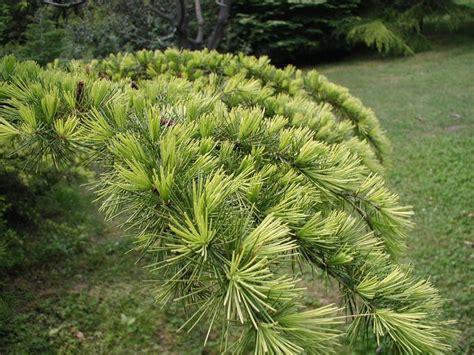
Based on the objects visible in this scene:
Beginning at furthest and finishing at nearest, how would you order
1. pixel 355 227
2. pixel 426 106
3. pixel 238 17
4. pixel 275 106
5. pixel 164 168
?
pixel 238 17, pixel 426 106, pixel 275 106, pixel 355 227, pixel 164 168

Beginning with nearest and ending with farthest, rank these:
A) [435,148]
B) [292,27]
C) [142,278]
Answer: [142,278] → [435,148] → [292,27]

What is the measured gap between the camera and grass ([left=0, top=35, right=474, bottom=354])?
133 inches

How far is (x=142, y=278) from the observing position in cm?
425

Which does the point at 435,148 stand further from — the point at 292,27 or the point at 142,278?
the point at 292,27

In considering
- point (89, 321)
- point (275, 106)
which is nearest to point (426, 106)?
point (89, 321)

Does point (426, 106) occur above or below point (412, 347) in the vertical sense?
below

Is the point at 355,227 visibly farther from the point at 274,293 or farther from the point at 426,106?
the point at 426,106

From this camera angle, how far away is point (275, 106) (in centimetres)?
156

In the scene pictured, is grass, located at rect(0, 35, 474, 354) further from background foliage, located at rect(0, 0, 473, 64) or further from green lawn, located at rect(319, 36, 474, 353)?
background foliage, located at rect(0, 0, 473, 64)

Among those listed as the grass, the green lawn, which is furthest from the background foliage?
the grass

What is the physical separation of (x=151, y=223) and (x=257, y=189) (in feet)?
0.65

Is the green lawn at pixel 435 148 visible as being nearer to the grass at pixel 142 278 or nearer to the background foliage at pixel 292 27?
the grass at pixel 142 278

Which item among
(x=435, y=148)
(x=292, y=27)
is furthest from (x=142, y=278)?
(x=292, y=27)

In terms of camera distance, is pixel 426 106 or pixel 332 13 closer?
pixel 426 106
